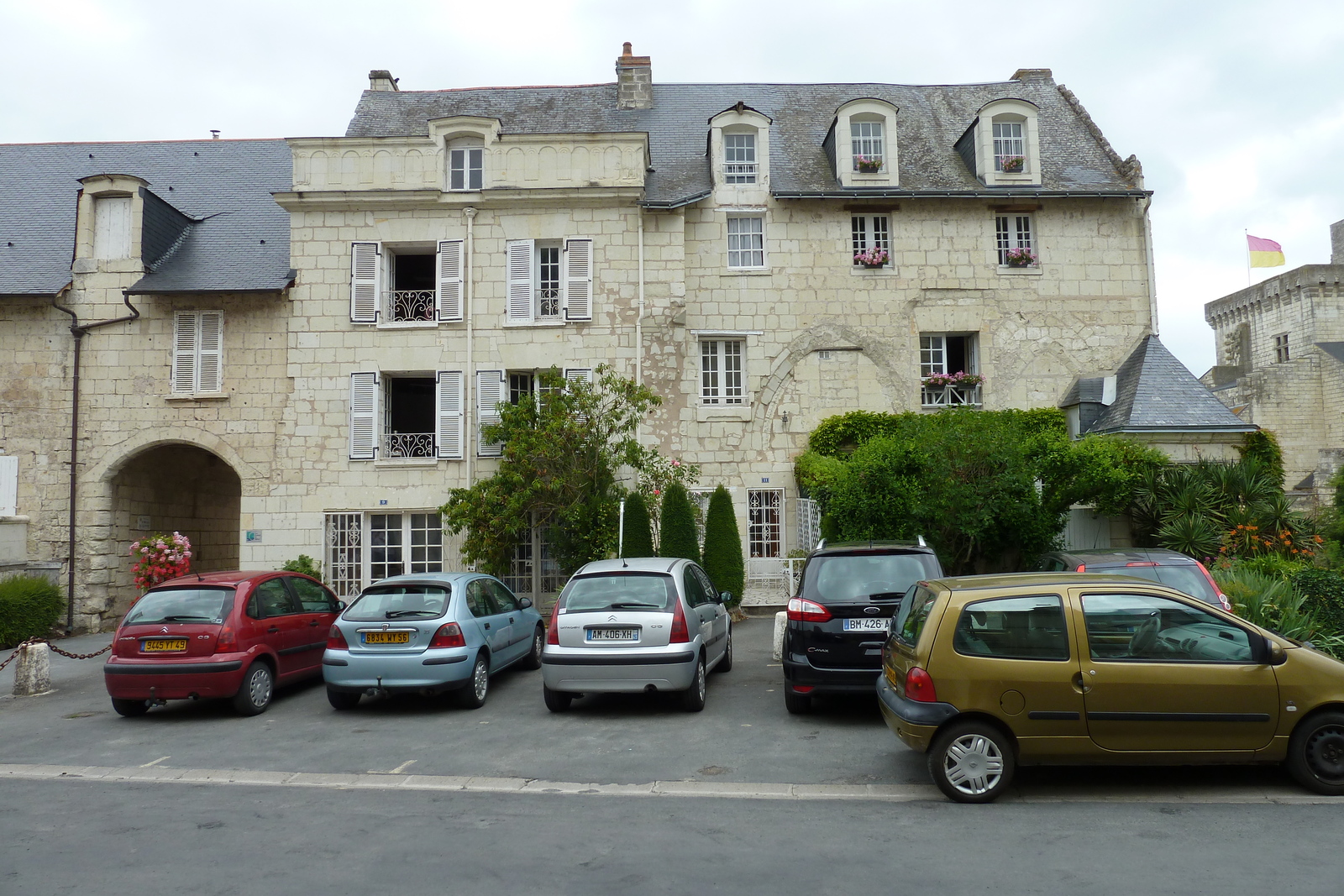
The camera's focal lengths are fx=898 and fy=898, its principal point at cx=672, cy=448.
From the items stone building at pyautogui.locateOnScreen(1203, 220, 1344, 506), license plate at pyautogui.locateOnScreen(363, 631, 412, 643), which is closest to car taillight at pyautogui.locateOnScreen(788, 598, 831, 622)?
license plate at pyautogui.locateOnScreen(363, 631, 412, 643)

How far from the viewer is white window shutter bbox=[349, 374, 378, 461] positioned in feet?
58.4

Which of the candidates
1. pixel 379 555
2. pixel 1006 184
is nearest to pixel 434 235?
pixel 379 555

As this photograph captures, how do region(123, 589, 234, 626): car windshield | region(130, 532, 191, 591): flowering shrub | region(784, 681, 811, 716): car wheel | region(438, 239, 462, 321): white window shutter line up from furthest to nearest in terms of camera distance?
Result: region(438, 239, 462, 321): white window shutter → region(130, 532, 191, 591): flowering shrub → region(123, 589, 234, 626): car windshield → region(784, 681, 811, 716): car wheel

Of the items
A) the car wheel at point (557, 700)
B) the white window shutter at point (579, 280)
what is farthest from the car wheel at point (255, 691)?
the white window shutter at point (579, 280)

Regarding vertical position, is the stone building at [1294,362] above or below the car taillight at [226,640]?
above

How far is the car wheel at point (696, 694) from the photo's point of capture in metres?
9.07

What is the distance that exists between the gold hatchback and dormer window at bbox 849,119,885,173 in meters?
15.1

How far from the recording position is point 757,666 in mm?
11859

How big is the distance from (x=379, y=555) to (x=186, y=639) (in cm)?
866

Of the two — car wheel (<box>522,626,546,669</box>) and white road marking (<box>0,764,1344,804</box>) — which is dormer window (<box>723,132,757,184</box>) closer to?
car wheel (<box>522,626,546,669</box>)

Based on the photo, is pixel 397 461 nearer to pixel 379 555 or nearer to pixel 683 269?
pixel 379 555

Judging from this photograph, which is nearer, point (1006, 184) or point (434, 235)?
point (434, 235)

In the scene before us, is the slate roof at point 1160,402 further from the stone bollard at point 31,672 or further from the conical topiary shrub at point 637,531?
the stone bollard at point 31,672

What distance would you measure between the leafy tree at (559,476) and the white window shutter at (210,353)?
554 centimetres
